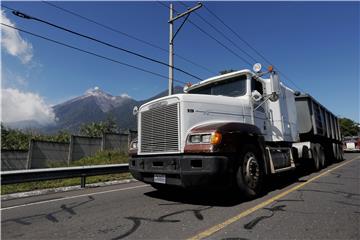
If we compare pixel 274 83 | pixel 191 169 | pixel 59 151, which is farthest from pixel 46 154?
pixel 191 169

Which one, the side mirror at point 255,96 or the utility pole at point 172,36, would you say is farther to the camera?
the utility pole at point 172,36

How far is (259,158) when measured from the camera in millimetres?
6230

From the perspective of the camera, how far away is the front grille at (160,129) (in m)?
5.44

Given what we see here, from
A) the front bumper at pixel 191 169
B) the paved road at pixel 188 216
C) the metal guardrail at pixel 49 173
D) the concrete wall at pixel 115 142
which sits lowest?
the paved road at pixel 188 216

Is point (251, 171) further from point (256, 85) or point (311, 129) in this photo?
point (311, 129)

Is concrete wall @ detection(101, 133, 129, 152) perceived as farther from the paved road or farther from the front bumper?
the front bumper

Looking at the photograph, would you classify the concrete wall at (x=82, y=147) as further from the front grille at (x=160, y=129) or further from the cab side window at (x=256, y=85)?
the cab side window at (x=256, y=85)

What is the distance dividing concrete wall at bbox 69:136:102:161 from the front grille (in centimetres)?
1551

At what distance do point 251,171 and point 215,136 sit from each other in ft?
4.73

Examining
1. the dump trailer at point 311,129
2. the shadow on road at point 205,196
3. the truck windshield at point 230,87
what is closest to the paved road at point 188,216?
the shadow on road at point 205,196

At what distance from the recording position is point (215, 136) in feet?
16.3

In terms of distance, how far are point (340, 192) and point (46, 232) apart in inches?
236

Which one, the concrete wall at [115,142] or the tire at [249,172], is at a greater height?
the concrete wall at [115,142]

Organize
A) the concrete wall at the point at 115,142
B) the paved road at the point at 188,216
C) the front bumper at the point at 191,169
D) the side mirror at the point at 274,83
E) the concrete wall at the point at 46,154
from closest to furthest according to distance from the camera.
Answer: the paved road at the point at 188,216, the front bumper at the point at 191,169, the side mirror at the point at 274,83, the concrete wall at the point at 46,154, the concrete wall at the point at 115,142
